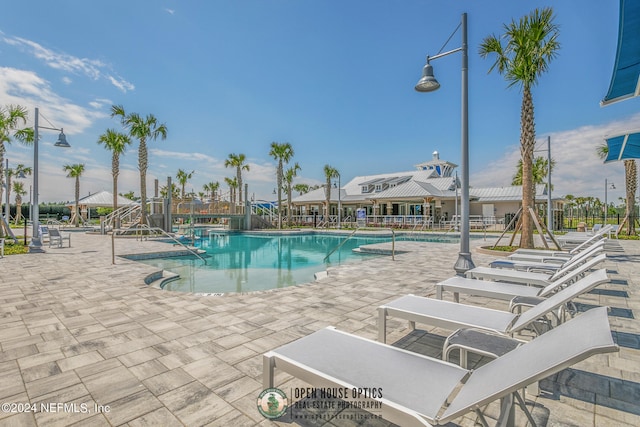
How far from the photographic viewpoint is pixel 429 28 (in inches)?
448

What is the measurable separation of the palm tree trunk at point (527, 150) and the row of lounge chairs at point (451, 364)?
8537mm

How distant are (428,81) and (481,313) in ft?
16.7

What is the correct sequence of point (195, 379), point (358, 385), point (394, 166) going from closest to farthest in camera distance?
point (358, 385), point (195, 379), point (394, 166)

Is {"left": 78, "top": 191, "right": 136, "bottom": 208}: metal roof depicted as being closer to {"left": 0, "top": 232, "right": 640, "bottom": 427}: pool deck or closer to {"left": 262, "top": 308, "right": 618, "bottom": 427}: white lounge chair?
{"left": 0, "top": 232, "right": 640, "bottom": 427}: pool deck

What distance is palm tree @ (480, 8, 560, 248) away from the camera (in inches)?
378

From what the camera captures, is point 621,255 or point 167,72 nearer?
point 621,255

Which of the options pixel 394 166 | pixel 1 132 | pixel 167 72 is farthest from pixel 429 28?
pixel 394 166

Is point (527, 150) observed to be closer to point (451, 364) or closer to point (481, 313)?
point (481, 313)

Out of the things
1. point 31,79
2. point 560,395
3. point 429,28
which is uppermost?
point 429,28

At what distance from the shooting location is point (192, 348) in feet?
10.6

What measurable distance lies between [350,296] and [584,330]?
3871 mm

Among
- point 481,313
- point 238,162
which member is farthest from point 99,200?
point 481,313

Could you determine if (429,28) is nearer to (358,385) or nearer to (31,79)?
(358,385)

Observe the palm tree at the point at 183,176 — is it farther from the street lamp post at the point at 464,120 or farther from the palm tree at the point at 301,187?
the street lamp post at the point at 464,120
